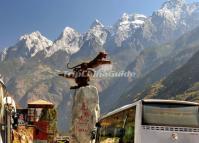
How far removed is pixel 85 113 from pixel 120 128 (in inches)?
531

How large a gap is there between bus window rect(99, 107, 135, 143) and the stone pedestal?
357 inches

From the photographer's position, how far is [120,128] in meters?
18.8

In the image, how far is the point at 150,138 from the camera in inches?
643

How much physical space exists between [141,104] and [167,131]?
1.39m

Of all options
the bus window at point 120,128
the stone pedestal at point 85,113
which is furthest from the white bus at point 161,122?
the stone pedestal at point 85,113

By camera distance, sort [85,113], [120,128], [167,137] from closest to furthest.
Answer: [167,137] → [120,128] → [85,113]

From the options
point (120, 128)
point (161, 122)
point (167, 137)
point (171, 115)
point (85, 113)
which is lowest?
point (167, 137)

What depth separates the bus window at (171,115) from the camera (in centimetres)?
1677

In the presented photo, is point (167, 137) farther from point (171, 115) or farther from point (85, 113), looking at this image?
point (85, 113)

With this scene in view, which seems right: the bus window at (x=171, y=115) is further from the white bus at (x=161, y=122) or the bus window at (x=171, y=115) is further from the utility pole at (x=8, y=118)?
the utility pole at (x=8, y=118)

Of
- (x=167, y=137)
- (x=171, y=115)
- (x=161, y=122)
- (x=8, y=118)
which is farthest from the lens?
(x=171, y=115)

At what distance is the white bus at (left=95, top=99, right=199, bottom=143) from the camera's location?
16.4m

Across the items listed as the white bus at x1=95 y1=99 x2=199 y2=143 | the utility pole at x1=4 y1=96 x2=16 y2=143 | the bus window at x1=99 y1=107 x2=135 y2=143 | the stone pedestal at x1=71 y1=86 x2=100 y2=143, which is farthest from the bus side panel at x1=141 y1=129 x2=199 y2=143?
the stone pedestal at x1=71 y1=86 x2=100 y2=143

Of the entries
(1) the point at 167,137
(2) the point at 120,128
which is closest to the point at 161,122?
(1) the point at 167,137
